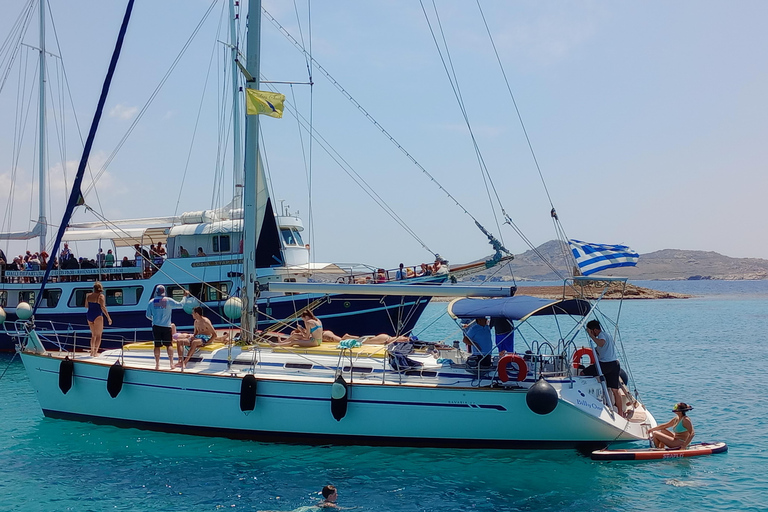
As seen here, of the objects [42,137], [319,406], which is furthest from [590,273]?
[42,137]

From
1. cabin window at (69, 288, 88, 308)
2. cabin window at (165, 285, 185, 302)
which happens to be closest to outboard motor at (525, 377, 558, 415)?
cabin window at (165, 285, 185, 302)

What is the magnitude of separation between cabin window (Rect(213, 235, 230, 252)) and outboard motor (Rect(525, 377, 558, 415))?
59.9ft

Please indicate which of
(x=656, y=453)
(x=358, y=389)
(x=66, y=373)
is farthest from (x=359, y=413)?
(x=66, y=373)

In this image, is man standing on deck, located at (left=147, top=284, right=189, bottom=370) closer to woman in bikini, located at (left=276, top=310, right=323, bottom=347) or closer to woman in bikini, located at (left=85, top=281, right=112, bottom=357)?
woman in bikini, located at (left=85, top=281, right=112, bottom=357)

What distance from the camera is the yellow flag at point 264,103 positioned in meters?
14.3

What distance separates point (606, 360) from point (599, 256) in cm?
213

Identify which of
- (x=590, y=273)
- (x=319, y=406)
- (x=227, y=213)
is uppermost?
(x=227, y=213)

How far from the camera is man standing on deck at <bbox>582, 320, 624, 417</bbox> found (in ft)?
42.2

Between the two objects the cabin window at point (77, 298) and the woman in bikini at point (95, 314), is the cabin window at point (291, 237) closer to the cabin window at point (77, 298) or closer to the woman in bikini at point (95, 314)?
the cabin window at point (77, 298)

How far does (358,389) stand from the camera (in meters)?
12.8

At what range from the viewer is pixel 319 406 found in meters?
13.0

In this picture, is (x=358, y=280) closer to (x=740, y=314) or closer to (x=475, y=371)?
(x=475, y=371)

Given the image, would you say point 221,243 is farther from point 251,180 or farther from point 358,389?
point 358,389

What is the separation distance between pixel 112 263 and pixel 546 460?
22.5 m
